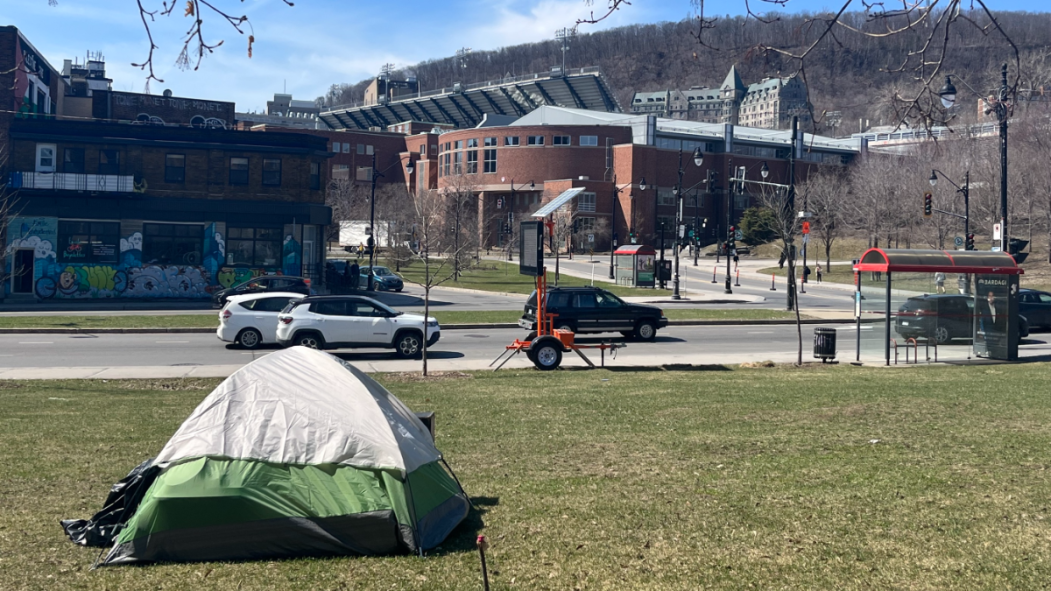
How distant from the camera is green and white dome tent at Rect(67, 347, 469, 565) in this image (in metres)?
6.51

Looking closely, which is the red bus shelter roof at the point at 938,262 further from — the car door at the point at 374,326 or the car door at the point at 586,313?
the car door at the point at 374,326

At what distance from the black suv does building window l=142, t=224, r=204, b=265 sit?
72.3 ft

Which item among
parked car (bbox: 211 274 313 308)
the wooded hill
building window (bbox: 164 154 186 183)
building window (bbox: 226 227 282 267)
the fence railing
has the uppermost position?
building window (bbox: 164 154 186 183)

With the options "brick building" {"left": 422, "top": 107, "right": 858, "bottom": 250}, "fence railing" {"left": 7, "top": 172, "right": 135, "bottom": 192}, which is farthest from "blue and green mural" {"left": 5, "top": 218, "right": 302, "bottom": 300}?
"brick building" {"left": 422, "top": 107, "right": 858, "bottom": 250}

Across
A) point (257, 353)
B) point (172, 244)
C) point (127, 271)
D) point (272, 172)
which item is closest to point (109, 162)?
point (172, 244)

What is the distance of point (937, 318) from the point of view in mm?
21844

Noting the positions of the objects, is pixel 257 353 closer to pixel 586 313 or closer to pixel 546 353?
pixel 546 353

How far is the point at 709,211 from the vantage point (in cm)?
9988

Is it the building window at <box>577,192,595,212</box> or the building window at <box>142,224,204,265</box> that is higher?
the building window at <box>577,192,595,212</box>

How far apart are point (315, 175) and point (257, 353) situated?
23871 mm

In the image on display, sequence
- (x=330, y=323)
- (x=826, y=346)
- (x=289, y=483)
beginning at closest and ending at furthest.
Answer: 1. (x=289, y=483)
2. (x=826, y=346)
3. (x=330, y=323)

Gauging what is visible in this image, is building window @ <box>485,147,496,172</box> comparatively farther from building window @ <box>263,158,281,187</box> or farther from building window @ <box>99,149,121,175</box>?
building window @ <box>99,149,121,175</box>

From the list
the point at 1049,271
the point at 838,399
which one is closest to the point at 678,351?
the point at 838,399

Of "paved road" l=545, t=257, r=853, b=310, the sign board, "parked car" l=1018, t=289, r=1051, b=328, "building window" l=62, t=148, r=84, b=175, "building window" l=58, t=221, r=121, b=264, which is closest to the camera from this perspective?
the sign board
